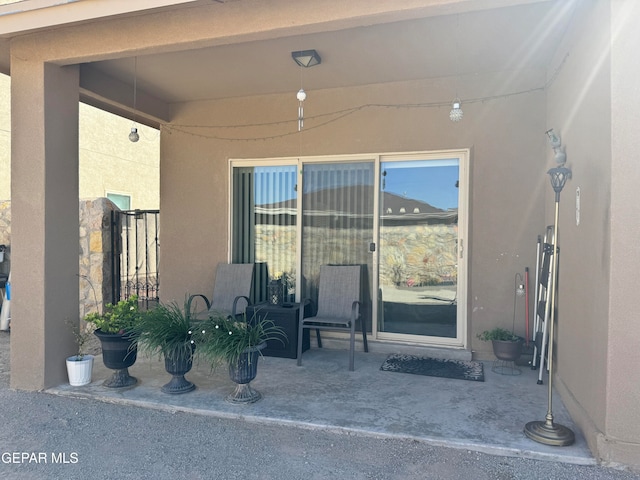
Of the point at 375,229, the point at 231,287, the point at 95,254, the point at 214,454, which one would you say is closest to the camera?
the point at 214,454

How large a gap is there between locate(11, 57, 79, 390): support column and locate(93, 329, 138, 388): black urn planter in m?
0.43

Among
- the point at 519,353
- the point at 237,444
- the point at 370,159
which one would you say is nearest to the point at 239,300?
the point at 370,159

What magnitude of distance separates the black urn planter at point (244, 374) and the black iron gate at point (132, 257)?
2744 millimetres

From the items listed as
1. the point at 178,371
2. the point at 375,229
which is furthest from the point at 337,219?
the point at 178,371

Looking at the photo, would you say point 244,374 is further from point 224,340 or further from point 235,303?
point 235,303

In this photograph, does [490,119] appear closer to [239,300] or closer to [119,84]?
[239,300]

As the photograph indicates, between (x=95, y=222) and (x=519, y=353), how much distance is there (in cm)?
516

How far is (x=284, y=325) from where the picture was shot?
452 cm

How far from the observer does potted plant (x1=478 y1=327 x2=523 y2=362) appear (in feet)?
13.1

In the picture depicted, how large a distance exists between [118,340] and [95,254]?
9.59 feet

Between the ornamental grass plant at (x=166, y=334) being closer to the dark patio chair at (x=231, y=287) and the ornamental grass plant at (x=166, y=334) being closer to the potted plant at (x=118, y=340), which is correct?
the potted plant at (x=118, y=340)

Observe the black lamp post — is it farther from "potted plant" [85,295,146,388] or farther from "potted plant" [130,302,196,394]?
"potted plant" [85,295,146,388]

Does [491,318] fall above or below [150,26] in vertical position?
below

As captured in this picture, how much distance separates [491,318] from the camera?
4.38m
